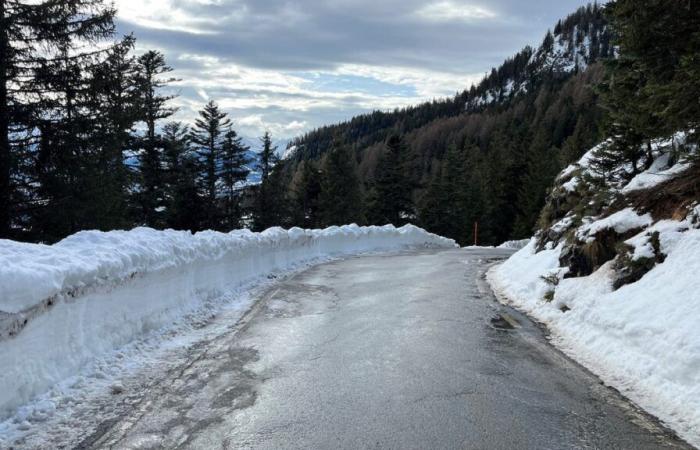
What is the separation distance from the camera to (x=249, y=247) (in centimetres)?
1380

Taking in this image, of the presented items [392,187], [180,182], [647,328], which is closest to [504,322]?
[647,328]

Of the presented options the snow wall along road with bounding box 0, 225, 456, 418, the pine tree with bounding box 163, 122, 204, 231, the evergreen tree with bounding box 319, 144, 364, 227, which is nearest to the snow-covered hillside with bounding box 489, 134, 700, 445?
the snow wall along road with bounding box 0, 225, 456, 418

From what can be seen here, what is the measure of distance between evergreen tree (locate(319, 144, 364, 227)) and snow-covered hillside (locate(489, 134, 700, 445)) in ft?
141

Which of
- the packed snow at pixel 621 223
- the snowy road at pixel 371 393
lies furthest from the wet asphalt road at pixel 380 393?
the packed snow at pixel 621 223

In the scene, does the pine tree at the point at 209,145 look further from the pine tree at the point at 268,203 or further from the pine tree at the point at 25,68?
the pine tree at the point at 25,68

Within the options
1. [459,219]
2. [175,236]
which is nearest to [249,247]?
[175,236]

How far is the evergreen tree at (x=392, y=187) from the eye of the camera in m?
54.0

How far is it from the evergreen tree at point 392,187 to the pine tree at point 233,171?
12660 millimetres

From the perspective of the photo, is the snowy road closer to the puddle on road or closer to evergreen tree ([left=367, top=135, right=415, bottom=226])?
the puddle on road

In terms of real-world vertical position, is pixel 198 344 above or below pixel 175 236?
below

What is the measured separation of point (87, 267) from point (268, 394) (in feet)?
8.59

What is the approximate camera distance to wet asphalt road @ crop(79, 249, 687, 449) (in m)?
4.48

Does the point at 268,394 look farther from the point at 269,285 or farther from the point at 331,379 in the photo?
the point at 269,285

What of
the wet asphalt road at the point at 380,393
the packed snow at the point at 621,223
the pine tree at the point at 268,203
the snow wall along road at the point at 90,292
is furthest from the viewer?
the pine tree at the point at 268,203
